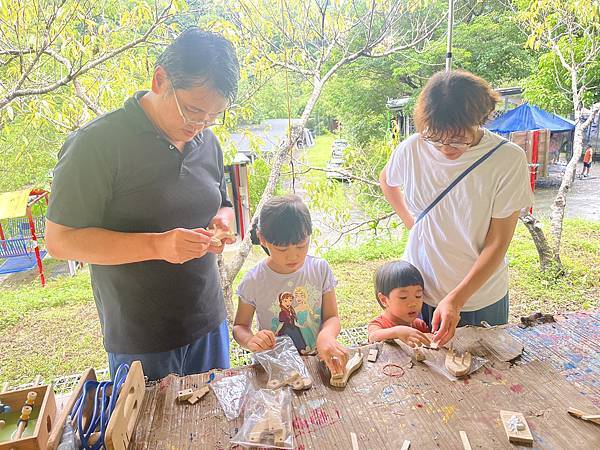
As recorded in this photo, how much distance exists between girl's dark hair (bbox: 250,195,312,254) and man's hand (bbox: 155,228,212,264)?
1.12 feet

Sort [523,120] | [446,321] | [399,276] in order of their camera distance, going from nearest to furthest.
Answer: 1. [446,321]
2. [399,276]
3. [523,120]

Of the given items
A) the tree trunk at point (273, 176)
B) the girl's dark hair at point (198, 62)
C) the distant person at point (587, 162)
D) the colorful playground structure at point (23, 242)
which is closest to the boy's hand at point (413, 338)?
the girl's dark hair at point (198, 62)

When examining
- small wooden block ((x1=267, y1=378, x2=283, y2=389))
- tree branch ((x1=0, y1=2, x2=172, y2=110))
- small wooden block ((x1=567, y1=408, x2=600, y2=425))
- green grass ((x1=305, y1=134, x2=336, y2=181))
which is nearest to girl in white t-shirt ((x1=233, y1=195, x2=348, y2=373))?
small wooden block ((x1=267, y1=378, x2=283, y2=389))

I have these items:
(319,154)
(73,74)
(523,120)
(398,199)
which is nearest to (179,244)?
(398,199)

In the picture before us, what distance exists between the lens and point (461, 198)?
1.32 metres

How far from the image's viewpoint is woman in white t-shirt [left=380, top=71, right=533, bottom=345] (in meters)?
1.24

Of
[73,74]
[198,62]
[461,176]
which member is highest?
[73,74]

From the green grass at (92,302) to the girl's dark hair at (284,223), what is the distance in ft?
5.52

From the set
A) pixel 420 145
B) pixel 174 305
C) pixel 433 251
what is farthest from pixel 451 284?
pixel 174 305

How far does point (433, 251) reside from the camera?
4.61 ft

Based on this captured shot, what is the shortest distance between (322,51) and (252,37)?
1.44 ft

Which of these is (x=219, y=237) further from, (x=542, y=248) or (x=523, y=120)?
(x=523, y=120)

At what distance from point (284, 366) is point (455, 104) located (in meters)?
0.87

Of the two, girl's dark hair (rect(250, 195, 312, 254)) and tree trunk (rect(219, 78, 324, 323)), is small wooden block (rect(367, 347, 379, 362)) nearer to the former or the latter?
girl's dark hair (rect(250, 195, 312, 254))
